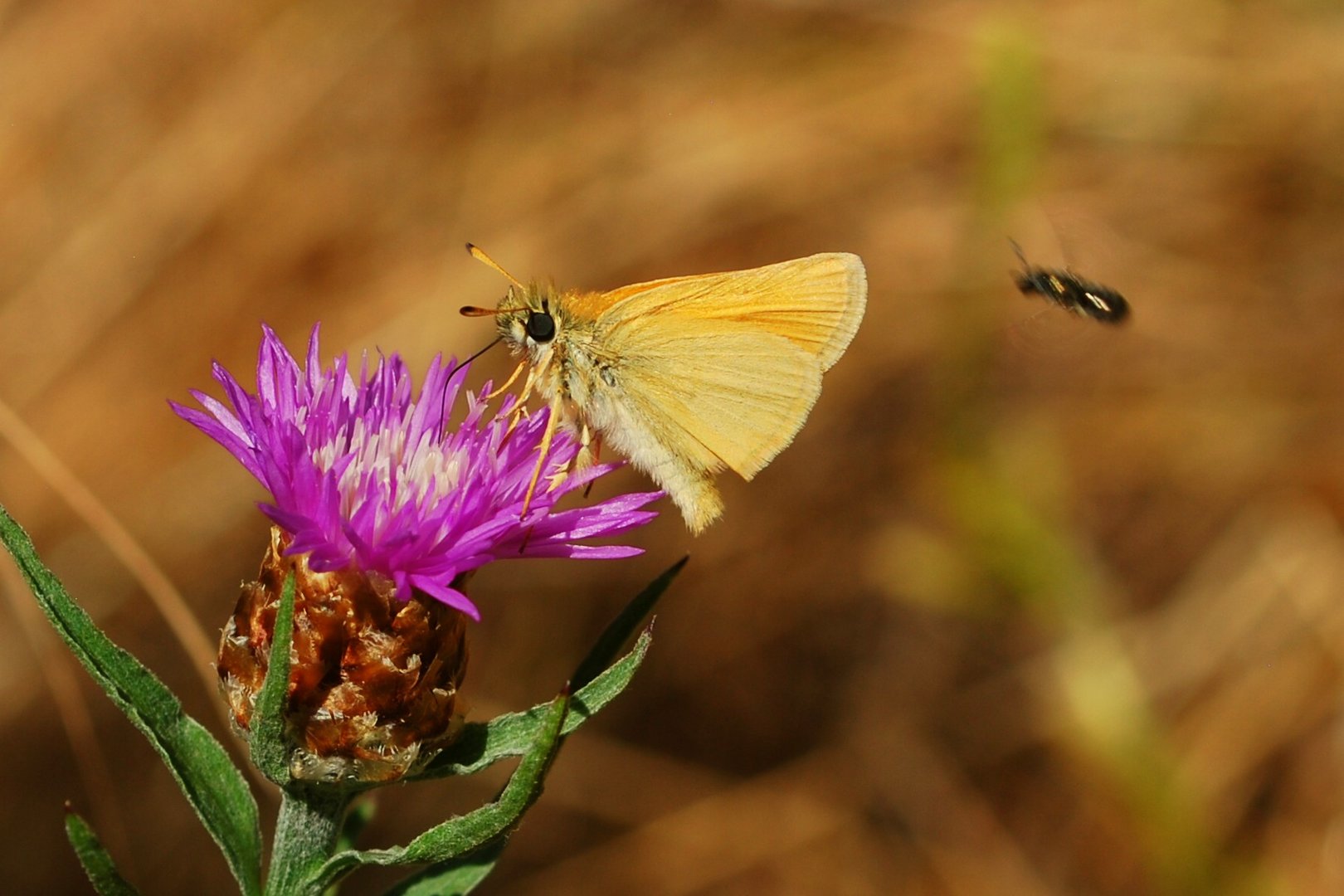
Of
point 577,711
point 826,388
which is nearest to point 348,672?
point 577,711

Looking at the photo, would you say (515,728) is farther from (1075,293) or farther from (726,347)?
(1075,293)

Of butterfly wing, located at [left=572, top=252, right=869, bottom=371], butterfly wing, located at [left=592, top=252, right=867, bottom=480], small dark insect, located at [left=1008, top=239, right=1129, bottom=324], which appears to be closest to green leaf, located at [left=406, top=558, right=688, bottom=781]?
butterfly wing, located at [left=592, top=252, right=867, bottom=480]

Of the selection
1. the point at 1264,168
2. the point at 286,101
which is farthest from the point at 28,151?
the point at 1264,168

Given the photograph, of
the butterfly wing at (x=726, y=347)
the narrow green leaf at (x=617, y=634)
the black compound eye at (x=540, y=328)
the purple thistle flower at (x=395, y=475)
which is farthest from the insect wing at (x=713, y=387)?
the narrow green leaf at (x=617, y=634)

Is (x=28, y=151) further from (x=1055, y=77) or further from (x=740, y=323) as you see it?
(x=1055, y=77)

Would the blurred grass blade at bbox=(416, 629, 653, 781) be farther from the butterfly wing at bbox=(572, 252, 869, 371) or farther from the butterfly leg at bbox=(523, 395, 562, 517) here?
the butterfly wing at bbox=(572, 252, 869, 371)

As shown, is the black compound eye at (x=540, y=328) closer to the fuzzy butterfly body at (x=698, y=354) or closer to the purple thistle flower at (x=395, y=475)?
the fuzzy butterfly body at (x=698, y=354)
